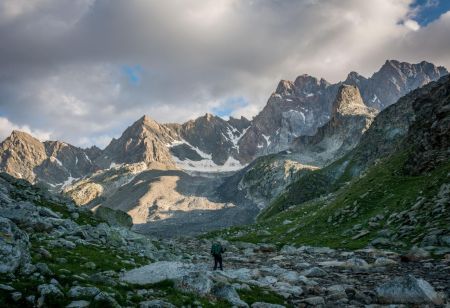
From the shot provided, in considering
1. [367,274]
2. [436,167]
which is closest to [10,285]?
[367,274]

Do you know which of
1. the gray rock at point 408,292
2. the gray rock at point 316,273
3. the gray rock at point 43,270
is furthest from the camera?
the gray rock at point 316,273

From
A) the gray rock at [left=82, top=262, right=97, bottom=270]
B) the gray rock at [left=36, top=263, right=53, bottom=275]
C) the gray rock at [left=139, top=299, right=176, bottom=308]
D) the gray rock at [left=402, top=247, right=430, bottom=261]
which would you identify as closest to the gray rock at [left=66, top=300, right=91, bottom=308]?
the gray rock at [left=139, top=299, right=176, bottom=308]

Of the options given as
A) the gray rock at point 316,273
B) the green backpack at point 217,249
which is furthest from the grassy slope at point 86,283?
the green backpack at point 217,249

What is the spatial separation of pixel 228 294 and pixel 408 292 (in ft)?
28.2

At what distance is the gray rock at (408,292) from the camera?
2002 cm

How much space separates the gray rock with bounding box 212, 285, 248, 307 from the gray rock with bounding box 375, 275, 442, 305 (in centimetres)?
706

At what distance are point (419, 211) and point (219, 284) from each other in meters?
27.7

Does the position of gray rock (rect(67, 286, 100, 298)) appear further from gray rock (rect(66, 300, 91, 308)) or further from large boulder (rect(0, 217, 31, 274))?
large boulder (rect(0, 217, 31, 274))

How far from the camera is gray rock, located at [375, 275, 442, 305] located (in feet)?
65.7

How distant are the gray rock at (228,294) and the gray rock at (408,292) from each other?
7061 millimetres

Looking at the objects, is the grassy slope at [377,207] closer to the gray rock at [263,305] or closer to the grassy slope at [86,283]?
the gray rock at [263,305]

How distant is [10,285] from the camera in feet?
51.1

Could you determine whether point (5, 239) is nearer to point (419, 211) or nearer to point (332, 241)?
point (419, 211)

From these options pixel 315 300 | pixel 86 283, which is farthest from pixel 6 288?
pixel 315 300
